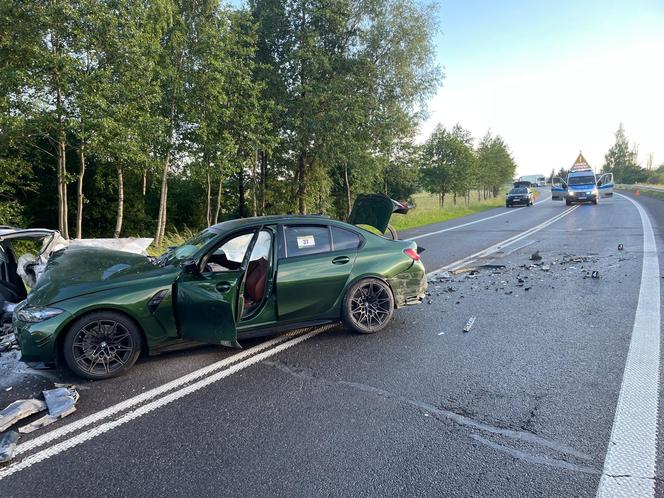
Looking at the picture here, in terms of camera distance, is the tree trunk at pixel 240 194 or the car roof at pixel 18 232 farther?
the tree trunk at pixel 240 194

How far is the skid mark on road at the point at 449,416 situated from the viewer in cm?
274

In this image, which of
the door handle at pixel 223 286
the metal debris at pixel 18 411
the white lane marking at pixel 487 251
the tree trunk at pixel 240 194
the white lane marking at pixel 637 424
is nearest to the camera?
the white lane marking at pixel 637 424

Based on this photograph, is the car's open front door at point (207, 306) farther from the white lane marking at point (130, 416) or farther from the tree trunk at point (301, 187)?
the tree trunk at point (301, 187)

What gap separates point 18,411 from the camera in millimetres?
3223

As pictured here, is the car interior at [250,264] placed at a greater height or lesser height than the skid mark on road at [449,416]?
greater

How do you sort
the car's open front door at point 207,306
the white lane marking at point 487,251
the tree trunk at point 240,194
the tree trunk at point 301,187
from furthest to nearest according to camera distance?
1. the tree trunk at point 240,194
2. the tree trunk at point 301,187
3. the white lane marking at point 487,251
4. the car's open front door at point 207,306

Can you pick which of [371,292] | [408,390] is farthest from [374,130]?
[408,390]

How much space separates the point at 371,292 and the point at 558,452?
2799 millimetres

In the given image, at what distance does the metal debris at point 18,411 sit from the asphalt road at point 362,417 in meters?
0.32

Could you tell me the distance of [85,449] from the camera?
2.82 metres

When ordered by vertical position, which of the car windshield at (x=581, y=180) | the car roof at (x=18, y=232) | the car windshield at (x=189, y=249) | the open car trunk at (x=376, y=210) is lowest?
the car windshield at (x=189, y=249)

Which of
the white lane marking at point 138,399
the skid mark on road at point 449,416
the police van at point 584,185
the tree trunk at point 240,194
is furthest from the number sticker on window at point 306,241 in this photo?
the police van at point 584,185

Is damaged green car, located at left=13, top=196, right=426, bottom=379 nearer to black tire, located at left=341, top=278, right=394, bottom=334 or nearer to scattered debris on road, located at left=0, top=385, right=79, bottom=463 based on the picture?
black tire, located at left=341, top=278, right=394, bottom=334

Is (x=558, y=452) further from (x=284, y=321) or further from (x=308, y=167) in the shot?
(x=308, y=167)
